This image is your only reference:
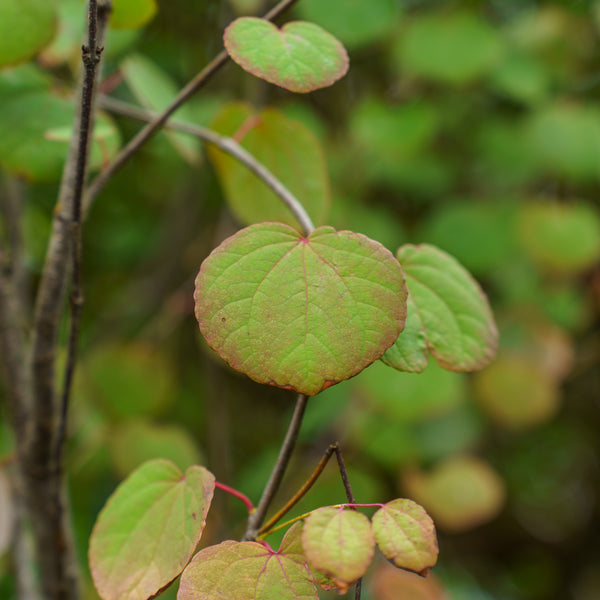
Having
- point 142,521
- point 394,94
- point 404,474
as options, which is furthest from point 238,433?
point 142,521

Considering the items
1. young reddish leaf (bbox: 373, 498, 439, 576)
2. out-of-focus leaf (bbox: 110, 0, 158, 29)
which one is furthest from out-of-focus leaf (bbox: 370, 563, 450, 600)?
out-of-focus leaf (bbox: 110, 0, 158, 29)

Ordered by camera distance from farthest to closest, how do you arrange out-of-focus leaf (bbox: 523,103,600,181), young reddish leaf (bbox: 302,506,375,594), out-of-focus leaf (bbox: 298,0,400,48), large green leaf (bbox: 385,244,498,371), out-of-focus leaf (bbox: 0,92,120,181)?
out-of-focus leaf (bbox: 523,103,600,181)
out-of-focus leaf (bbox: 298,0,400,48)
out-of-focus leaf (bbox: 0,92,120,181)
large green leaf (bbox: 385,244,498,371)
young reddish leaf (bbox: 302,506,375,594)

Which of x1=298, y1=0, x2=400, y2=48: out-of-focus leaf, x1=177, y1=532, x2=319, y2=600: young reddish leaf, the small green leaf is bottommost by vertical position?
x1=177, y1=532, x2=319, y2=600: young reddish leaf

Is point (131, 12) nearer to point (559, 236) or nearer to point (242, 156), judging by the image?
point (242, 156)

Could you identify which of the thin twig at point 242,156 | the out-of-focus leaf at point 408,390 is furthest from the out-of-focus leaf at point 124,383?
the thin twig at point 242,156

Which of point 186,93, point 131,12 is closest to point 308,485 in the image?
point 186,93

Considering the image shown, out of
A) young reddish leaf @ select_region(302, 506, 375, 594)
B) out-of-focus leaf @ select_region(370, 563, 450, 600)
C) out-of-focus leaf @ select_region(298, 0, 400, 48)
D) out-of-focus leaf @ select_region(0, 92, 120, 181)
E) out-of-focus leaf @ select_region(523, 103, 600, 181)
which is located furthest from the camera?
out-of-focus leaf @ select_region(523, 103, 600, 181)

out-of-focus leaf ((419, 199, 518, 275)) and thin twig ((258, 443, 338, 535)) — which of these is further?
out-of-focus leaf ((419, 199, 518, 275))

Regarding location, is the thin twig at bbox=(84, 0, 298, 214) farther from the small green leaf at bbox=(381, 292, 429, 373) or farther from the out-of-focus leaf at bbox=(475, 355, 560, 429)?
the out-of-focus leaf at bbox=(475, 355, 560, 429)
